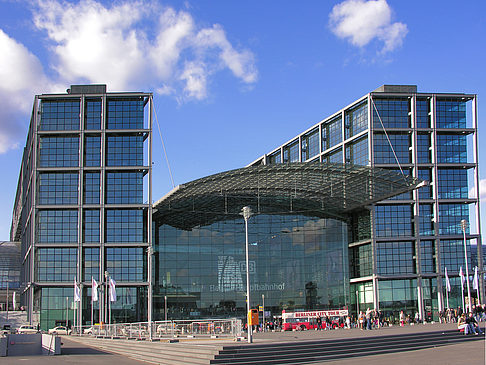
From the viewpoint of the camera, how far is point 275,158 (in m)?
106

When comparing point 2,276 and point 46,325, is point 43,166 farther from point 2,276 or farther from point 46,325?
point 2,276

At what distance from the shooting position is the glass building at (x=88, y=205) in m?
72.1

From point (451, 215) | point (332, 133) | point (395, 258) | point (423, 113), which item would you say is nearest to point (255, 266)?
point (395, 258)

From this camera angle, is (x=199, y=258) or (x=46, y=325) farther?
(x=199, y=258)

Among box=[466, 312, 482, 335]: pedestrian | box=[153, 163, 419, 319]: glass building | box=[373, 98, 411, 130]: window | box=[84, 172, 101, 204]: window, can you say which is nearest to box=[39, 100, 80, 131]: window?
box=[84, 172, 101, 204]: window

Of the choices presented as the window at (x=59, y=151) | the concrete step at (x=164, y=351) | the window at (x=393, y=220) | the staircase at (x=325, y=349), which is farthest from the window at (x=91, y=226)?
the staircase at (x=325, y=349)

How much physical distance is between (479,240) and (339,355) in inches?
2152

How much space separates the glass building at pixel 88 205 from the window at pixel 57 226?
0.40 ft

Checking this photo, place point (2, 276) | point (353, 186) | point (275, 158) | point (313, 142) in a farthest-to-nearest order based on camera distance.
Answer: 1. point (2, 276)
2. point (275, 158)
3. point (313, 142)
4. point (353, 186)

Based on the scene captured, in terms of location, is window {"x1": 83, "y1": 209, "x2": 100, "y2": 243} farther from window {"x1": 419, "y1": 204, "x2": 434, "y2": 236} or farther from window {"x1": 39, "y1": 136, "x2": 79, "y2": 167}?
window {"x1": 419, "y1": 204, "x2": 434, "y2": 236}

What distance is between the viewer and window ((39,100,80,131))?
74.1 metres

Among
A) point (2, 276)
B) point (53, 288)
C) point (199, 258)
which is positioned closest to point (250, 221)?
point (199, 258)

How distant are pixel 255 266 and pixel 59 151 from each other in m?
28.8

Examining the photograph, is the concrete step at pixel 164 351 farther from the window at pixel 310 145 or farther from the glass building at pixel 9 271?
the glass building at pixel 9 271
